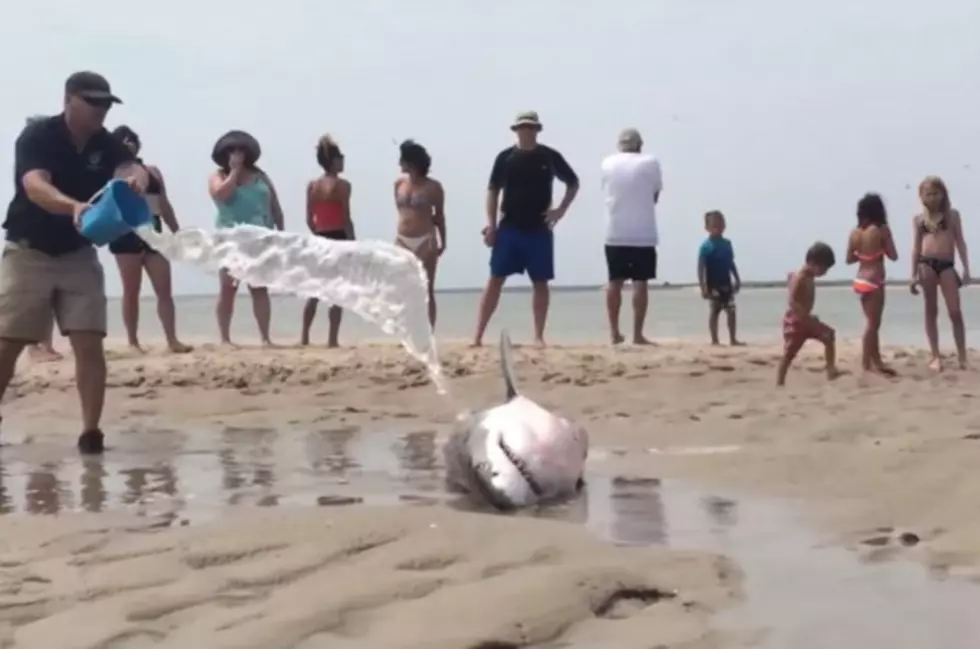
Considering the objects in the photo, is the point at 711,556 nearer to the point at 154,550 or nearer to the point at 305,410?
the point at 154,550

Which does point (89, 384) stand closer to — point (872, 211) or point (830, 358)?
point (830, 358)

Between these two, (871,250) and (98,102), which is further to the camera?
(871,250)

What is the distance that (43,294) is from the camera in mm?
6438

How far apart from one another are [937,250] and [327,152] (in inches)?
194

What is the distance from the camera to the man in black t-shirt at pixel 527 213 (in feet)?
33.6

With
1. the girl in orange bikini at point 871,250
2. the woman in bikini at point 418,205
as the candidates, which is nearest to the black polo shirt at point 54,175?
the woman in bikini at point 418,205

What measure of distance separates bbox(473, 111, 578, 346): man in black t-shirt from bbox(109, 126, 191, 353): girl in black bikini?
2.51m

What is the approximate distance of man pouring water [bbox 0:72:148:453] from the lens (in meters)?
6.30

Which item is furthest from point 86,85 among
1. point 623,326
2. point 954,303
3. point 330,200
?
→ point 623,326

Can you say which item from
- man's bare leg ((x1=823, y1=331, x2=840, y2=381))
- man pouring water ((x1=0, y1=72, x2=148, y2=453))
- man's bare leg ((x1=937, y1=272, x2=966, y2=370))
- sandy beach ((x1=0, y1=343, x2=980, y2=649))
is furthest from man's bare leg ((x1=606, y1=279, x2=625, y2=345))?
man pouring water ((x1=0, y1=72, x2=148, y2=453))

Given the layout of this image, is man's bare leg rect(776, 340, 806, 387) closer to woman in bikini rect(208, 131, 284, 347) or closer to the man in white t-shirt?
the man in white t-shirt

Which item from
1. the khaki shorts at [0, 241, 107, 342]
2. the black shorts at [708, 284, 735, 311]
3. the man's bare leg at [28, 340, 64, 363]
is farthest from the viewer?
the black shorts at [708, 284, 735, 311]

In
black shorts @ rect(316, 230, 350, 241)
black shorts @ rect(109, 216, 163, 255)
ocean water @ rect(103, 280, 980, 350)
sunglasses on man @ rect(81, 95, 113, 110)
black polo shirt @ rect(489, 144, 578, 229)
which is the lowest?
ocean water @ rect(103, 280, 980, 350)

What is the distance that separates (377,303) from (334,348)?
4271 millimetres
